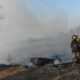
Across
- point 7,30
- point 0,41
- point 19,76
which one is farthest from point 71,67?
point 7,30

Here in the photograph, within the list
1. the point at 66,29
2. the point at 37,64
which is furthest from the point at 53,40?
the point at 37,64

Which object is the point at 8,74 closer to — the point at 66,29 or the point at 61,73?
the point at 61,73

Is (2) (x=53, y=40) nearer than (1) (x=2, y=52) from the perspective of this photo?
No

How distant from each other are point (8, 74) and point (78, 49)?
5.72 meters

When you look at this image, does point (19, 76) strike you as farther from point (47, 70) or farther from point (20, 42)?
point (20, 42)

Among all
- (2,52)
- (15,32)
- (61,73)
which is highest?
(15,32)

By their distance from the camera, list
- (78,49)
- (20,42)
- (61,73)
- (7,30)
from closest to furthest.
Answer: (61,73)
(78,49)
(7,30)
(20,42)

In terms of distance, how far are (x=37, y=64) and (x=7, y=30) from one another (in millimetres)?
19792

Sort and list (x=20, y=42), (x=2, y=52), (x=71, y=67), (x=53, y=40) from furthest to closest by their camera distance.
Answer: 1. (x=53, y=40)
2. (x=20, y=42)
3. (x=2, y=52)
4. (x=71, y=67)

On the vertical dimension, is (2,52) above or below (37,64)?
above

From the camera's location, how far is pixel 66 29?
54562 millimetres

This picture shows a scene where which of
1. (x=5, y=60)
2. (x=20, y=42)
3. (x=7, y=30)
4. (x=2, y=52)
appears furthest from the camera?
(x=20, y=42)

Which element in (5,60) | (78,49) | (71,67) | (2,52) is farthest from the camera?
(2,52)

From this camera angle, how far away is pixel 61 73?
21.3 metres
